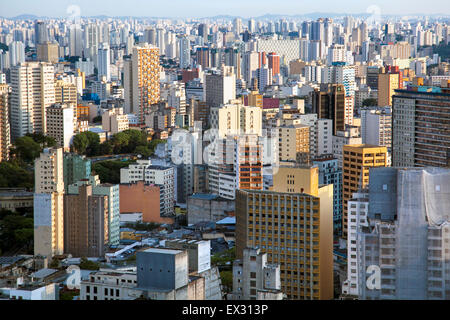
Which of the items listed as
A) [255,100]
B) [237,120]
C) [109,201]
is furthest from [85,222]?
[255,100]

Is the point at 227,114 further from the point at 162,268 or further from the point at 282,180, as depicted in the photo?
the point at 162,268

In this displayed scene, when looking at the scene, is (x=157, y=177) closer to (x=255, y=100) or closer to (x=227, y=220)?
(x=227, y=220)

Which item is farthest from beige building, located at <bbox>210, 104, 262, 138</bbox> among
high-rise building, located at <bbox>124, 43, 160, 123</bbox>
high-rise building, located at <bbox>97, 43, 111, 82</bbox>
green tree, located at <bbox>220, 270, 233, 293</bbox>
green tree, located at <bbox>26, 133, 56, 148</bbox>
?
high-rise building, located at <bbox>97, 43, 111, 82</bbox>

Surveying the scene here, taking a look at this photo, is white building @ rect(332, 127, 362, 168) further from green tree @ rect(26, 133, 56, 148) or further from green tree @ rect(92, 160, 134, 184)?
green tree @ rect(26, 133, 56, 148)

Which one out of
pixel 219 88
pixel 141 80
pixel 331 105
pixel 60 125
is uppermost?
pixel 141 80

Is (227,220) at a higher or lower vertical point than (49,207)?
lower
